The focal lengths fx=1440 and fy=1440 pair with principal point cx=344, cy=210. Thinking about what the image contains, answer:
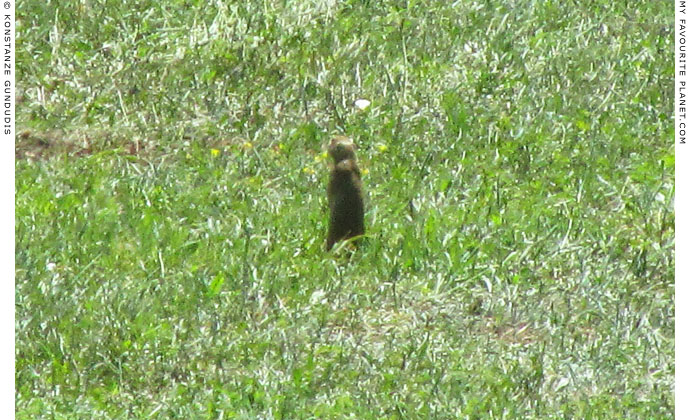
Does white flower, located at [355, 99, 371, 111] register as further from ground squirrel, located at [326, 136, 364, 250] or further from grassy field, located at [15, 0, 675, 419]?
ground squirrel, located at [326, 136, 364, 250]

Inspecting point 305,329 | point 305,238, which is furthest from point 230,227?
point 305,329

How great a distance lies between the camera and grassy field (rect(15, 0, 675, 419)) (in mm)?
6090

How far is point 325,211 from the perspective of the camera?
7.41 meters

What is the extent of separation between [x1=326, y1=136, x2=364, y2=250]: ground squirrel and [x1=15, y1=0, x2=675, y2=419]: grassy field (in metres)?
0.13

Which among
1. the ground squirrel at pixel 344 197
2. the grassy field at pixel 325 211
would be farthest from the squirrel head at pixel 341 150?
the grassy field at pixel 325 211

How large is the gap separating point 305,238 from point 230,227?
403 mm

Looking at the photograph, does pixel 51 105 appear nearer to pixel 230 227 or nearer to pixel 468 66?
pixel 230 227

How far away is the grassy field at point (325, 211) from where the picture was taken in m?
6.09

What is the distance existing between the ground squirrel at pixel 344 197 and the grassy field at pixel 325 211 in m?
0.13

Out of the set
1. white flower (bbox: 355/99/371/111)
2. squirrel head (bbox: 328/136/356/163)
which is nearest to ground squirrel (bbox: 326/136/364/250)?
squirrel head (bbox: 328/136/356/163)

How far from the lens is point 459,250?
23.1 ft

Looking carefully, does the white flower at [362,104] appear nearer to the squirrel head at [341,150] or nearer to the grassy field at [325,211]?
Answer: the grassy field at [325,211]

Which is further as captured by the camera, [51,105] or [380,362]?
[51,105]

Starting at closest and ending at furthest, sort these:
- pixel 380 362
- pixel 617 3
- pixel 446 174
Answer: pixel 380 362 → pixel 446 174 → pixel 617 3
